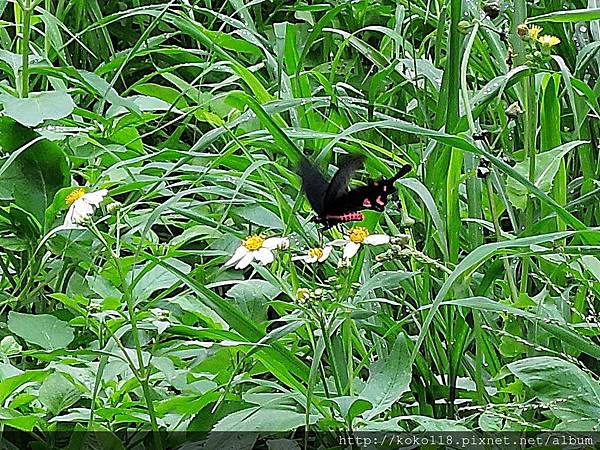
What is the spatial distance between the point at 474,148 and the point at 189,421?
0.37m

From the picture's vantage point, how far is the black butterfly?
0.87m

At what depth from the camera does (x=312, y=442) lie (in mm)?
881

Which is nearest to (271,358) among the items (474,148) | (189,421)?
(189,421)

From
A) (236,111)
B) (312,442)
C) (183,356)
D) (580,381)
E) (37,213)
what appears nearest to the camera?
(580,381)

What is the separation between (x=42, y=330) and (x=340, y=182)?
0.37 metres

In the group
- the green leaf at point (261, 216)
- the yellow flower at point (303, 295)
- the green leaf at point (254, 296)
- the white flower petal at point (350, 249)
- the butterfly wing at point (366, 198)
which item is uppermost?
the butterfly wing at point (366, 198)

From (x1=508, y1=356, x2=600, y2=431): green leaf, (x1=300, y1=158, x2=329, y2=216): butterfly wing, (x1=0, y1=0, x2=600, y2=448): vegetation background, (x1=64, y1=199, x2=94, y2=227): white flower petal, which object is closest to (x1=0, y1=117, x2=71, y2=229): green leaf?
(x1=0, y1=0, x2=600, y2=448): vegetation background

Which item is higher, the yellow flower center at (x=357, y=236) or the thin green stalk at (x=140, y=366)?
the yellow flower center at (x=357, y=236)

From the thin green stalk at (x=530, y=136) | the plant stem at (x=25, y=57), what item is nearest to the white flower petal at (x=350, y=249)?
the thin green stalk at (x=530, y=136)

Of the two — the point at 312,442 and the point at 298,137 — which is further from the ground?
the point at 298,137

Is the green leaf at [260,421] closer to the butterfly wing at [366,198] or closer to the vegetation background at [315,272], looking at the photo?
the vegetation background at [315,272]

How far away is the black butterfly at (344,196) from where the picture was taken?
87 cm

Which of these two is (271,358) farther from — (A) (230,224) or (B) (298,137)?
(A) (230,224)

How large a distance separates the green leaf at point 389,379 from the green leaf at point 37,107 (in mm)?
523
